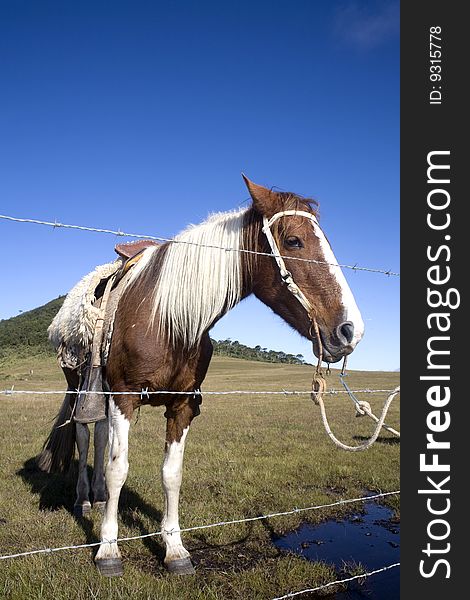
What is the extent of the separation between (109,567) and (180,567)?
52cm

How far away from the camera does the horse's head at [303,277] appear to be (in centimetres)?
291

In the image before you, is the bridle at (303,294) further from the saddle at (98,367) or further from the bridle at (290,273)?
the saddle at (98,367)

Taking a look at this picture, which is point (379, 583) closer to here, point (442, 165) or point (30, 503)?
point (442, 165)

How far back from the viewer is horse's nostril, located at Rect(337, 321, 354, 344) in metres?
2.84


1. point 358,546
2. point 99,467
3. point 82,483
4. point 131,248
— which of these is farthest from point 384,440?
point 131,248

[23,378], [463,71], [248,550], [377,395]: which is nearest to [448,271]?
[463,71]

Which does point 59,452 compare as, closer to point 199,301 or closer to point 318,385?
point 199,301

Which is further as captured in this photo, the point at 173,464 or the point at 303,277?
the point at 173,464

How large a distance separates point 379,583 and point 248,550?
1.08m

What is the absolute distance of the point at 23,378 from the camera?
30656 mm

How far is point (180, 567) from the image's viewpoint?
344 cm

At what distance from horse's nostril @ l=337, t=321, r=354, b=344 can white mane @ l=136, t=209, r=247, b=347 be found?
2.69 feet

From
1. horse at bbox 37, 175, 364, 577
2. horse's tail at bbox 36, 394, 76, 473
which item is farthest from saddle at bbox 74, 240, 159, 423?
horse's tail at bbox 36, 394, 76, 473

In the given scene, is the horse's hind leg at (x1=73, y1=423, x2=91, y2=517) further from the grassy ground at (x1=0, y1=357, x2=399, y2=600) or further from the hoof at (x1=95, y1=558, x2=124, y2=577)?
the hoof at (x1=95, y1=558, x2=124, y2=577)
